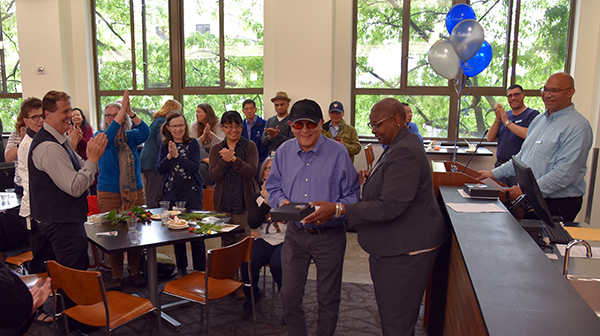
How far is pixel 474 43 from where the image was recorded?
4.30 meters

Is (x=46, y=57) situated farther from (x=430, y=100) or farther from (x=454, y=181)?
(x=454, y=181)

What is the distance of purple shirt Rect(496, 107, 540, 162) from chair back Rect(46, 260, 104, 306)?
15.3 ft

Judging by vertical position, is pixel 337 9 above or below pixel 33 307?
above

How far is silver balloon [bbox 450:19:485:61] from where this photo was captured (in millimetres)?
4285

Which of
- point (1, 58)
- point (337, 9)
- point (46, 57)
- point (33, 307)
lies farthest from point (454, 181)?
point (1, 58)

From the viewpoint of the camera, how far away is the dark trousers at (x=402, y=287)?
2176 mm

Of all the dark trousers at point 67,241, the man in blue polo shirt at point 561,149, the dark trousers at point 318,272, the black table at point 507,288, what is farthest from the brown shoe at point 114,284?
the man in blue polo shirt at point 561,149

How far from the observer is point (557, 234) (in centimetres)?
225

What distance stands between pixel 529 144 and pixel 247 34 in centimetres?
534

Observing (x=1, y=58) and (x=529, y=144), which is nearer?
(x=529, y=144)

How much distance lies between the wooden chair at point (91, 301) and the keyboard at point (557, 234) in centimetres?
234

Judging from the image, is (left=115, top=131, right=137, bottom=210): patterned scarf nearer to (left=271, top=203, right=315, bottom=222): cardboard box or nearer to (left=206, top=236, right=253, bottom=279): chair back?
(left=206, top=236, right=253, bottom=279): chair back

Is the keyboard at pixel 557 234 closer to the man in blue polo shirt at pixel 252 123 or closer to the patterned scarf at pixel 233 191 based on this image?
the patterned scarf at pixel 233 191

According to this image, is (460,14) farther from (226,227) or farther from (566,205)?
(226,227)
